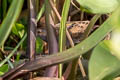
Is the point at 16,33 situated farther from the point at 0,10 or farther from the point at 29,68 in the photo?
the point at 29,68

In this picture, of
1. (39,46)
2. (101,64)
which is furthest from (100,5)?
(39,46)

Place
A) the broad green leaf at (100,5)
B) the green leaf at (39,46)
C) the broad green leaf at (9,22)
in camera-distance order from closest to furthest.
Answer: the broad green leaf at (100,5) → the broad green leaf at (9,22) → the green leaf at (39,46)

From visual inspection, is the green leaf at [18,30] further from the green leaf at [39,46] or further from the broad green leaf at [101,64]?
the broad green leaf at [101,64]

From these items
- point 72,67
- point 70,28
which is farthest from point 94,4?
point 70,28

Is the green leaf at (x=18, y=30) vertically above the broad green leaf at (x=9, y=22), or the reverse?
the green leaf at (x=18, y=30)

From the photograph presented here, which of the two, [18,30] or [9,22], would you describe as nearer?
[9,22]

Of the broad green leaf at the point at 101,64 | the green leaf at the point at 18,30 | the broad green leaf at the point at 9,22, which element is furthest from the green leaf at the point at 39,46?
the broad green leaf at the point at 101,64

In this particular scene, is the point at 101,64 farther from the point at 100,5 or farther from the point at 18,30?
the point at 18,30

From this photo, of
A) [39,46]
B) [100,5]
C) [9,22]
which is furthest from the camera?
[39,46]

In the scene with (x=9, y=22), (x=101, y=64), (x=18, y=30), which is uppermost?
(x=18, y=30)
